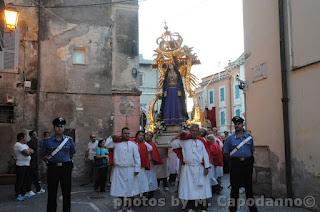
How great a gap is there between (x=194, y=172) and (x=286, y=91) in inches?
116

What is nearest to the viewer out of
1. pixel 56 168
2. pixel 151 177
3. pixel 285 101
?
pixel 56 168

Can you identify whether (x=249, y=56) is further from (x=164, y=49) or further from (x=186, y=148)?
(x=164, y=49)

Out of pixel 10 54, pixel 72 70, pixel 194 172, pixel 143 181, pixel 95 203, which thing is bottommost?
pixel 95 203

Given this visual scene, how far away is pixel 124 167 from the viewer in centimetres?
975

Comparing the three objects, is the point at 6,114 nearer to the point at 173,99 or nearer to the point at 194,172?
the point at 173,99

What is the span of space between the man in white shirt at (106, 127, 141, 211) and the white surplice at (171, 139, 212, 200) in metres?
1.08

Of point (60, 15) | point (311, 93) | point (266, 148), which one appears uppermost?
point (60, 15)

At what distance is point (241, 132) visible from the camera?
8836mm

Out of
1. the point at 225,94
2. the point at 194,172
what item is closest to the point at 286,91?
the point at 194,172

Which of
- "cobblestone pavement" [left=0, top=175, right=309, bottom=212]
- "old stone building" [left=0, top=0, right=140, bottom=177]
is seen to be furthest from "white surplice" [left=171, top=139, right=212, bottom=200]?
"old stone building" [left=0, top=0, right=140, bottom=177]

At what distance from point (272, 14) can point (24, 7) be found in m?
10.1

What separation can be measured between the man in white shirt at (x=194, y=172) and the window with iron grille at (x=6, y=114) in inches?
359

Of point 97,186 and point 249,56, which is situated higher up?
point 249,56

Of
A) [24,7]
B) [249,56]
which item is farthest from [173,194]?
[24,7]
